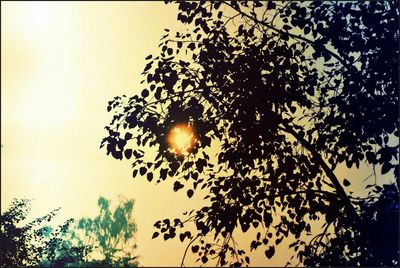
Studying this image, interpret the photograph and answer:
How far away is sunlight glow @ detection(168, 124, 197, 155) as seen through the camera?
763 cm

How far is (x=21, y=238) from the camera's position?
819 inches

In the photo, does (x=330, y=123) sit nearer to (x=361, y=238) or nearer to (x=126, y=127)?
(x=361, y=238)

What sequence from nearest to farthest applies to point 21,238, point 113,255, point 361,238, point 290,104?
point 361,238
point 290,104
point 21,238
point 113,255

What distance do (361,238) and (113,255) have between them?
36.6 meters

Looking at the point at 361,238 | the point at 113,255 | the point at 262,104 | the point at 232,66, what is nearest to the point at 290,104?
the point at 262,104

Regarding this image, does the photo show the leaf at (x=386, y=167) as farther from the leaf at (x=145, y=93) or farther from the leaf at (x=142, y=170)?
the leaf at (x=145, y=93)

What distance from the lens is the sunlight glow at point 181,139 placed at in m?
7.63

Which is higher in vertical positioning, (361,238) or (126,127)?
(126,127)

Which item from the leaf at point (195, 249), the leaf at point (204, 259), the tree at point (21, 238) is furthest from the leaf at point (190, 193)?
the tree at point (21, 238)

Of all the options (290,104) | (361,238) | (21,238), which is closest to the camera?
(361,238)

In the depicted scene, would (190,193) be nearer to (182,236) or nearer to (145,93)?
(182,236)

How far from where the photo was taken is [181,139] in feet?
25.2

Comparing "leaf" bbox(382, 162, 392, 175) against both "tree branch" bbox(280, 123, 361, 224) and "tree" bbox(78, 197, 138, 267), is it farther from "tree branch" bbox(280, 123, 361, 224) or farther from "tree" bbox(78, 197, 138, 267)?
"tree" bbox(78, 197, 138, 267)

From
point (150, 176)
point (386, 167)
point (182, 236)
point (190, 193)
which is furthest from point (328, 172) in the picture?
point (150, 176)
